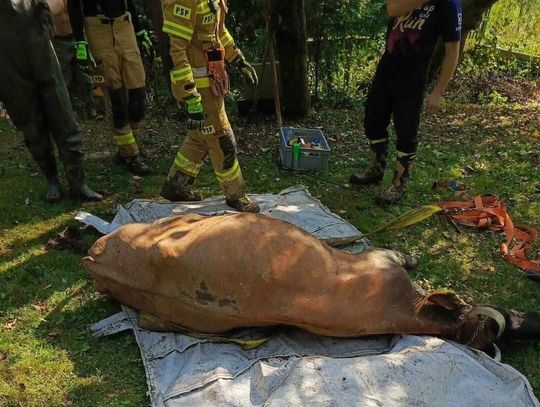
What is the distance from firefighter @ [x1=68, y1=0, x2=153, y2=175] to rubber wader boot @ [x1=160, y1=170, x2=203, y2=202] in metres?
0.78

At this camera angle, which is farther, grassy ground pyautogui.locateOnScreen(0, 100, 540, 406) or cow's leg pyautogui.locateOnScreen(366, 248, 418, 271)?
cow's leg pyautogui.locateOnScreen(366, 248, 418, 271)

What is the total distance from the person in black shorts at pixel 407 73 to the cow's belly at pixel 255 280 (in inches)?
71.3

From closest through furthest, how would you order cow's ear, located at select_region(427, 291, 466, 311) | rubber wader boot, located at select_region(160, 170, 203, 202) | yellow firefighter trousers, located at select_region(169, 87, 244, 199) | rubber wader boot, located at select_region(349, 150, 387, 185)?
1. cow's ear, located at select_region(427, 291, 466, 311)
2. yellow firefighter trousers, located at select_region(169, 87, 244, 199)
3. rubber wader boot, located at select_region(160, 170, 203, 202)
4. rubber wader boot, located at select_region(349, 150, 387, 185)

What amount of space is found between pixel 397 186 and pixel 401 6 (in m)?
1.53

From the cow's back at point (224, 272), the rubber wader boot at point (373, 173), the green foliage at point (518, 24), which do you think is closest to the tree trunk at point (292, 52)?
the rubber wader boot at point (373, 173)

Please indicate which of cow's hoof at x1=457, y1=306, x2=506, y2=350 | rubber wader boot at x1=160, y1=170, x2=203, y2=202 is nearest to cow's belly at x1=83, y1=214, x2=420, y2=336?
cow's hoof at x1=457, y1=306, x2=506, y2=350

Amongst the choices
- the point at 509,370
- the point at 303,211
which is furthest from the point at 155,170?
the point at 509,370

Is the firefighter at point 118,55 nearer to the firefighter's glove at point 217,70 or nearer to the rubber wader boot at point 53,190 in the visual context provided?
the rubber wader boot at point 53,190

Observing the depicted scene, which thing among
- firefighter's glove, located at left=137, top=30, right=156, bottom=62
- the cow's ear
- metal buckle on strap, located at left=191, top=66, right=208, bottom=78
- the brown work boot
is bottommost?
the cow's ear

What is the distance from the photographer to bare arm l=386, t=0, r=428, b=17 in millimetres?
3893

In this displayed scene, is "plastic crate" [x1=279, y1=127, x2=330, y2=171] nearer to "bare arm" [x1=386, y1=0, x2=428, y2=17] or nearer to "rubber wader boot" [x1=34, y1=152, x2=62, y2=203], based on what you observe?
"bare arm" [x1=386, y1=0, x2=428, y2=17]

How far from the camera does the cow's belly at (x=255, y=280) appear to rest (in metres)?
2.75

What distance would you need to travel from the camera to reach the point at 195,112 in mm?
3736

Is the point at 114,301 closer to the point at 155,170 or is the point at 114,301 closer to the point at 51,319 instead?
the point at 51,319
